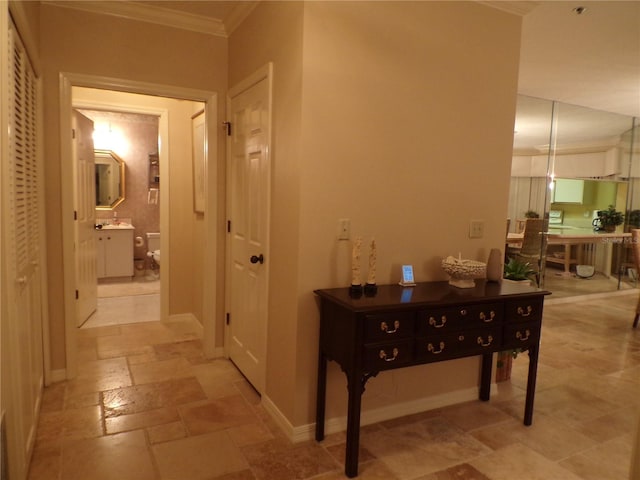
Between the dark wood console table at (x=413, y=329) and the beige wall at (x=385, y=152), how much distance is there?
198mm

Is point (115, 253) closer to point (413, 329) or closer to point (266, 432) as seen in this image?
point (266, 432)

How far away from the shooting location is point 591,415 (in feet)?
9.24

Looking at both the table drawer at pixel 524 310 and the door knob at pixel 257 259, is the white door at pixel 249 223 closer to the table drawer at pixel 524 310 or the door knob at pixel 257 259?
the door knob at pixel 257 259

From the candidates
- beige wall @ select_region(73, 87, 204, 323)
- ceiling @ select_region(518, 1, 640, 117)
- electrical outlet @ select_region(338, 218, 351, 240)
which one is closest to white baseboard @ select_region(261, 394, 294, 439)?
electrical outlet @ select_region(338, 218, 351, 240)

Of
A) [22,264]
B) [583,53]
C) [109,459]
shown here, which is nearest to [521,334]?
[109,459]

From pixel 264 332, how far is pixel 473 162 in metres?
1.69

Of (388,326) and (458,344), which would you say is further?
(458,344)

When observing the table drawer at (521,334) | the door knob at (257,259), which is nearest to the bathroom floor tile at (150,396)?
the door knob at (257,259)

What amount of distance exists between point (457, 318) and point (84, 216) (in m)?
3.60

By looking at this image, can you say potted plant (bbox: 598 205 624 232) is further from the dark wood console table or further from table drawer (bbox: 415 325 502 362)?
table drawer (bbox: 415 325 502 362)

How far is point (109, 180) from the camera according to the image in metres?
6.60

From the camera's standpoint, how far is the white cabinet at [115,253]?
6.31m

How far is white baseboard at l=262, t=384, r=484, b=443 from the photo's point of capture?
7.93 feet

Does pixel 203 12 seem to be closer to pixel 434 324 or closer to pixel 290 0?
pixel 290 0
